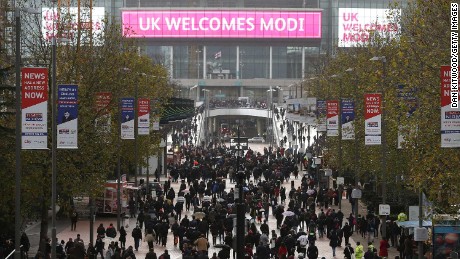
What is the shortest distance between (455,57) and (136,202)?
1276 inches

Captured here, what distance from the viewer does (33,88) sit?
31.6m

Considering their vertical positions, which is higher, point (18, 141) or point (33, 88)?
point (33, 88)

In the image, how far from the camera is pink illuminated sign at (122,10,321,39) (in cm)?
17450

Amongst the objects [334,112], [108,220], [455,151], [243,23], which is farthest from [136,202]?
[243,23]

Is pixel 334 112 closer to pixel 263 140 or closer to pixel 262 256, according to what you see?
pixel 262 256

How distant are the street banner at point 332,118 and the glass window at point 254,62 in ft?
397

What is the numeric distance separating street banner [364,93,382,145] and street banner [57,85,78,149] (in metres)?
14.1

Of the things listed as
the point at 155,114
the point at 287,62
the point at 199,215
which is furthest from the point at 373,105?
the point at 287,62

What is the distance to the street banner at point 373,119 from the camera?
4588cm

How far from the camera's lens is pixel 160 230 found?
47.9 m

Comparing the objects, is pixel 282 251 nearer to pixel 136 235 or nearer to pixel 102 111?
pixel 136 235

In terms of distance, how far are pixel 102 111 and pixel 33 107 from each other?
15.0 meters

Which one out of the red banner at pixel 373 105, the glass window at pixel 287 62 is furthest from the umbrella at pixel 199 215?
the glass window at pixel 287 62

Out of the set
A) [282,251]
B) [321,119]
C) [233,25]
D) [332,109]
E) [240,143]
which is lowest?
[282,251]
